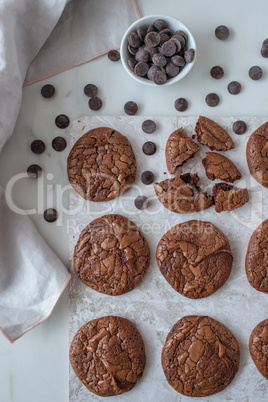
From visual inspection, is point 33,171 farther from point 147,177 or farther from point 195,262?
point 195,262

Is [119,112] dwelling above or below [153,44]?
below

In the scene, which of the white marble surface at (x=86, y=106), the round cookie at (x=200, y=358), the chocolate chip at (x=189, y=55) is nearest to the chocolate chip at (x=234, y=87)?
the white marble surface at (x=86, y=106)

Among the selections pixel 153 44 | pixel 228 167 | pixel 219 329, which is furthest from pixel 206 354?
pixel 153 44

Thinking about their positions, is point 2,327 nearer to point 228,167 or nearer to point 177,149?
point 177,149

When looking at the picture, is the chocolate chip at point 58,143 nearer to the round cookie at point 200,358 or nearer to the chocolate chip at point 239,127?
the chocolate chip at point 239,127

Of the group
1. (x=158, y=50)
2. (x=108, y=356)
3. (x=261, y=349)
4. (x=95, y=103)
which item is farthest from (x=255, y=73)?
(x=108, y=356)

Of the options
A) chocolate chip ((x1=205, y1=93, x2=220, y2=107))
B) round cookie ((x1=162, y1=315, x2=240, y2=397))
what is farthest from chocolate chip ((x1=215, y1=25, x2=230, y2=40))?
round cookie ((x1=162, y1=315, x2=240, y2=397))

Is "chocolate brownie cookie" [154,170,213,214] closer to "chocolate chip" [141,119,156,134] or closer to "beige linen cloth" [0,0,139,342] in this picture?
"chocolate chip" [141,119,156,134]
